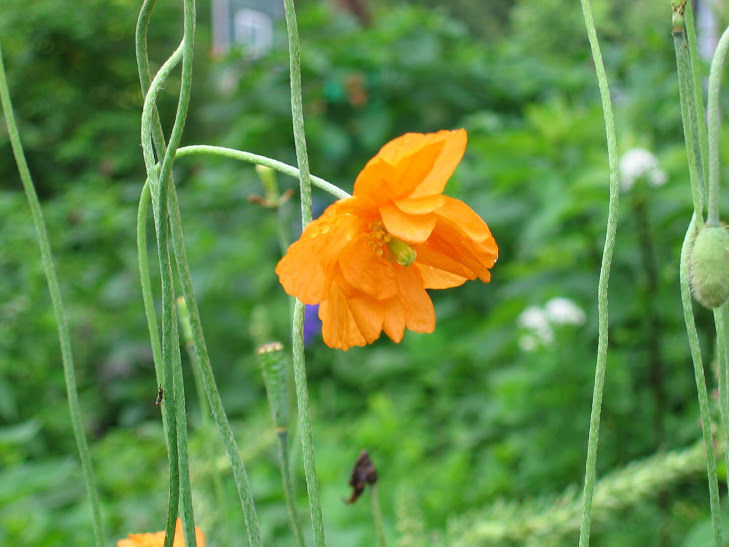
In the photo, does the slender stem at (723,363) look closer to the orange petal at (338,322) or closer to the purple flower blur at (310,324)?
the orange petal at (338,322)

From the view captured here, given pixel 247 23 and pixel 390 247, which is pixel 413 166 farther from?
pixel 247 23

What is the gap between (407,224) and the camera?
1.28 ft

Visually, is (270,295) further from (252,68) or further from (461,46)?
(461,46)

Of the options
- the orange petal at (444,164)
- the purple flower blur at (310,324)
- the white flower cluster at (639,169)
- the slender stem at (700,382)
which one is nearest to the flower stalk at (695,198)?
the slender stem at (700,382)

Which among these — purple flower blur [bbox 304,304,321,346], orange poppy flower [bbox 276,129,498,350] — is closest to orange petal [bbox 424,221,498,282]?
orange poppy flower [bbox 276,129,498,350]

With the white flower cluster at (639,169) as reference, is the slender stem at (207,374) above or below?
below

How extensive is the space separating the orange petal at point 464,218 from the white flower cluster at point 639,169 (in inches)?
47.5

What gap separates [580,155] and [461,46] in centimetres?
189

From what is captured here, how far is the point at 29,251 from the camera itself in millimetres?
2238

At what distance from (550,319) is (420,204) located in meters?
1.23

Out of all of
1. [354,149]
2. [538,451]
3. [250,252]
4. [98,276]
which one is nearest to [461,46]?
[354,149]

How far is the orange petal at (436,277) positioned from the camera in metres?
0.45

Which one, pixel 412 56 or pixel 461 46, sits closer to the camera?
pixel 412 56

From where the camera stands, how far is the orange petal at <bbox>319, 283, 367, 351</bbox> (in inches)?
16.5
